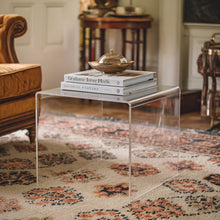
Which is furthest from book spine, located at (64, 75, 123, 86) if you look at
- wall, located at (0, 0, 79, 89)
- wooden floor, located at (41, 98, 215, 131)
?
wall, located at (0, 0, 79, 89)

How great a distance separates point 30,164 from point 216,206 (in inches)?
42.7

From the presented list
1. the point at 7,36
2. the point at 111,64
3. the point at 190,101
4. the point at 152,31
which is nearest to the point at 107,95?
the point at 111,64

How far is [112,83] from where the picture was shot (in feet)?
7.06

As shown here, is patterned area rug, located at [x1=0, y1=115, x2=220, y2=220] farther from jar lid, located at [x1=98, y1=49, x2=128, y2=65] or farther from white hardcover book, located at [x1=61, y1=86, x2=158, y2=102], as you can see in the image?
jar lid, located at [x1=98, y1=49, x2=128, y2=65]

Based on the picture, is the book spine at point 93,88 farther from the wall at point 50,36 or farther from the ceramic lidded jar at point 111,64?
the wall at point 50,36

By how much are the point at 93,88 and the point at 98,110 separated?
2.07 metres

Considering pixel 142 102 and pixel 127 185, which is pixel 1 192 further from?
pixel 142 102

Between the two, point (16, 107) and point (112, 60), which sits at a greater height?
point (112, 60)

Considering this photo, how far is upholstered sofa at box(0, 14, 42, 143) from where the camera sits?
2.74m

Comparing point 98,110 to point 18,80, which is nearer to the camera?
point 18,80

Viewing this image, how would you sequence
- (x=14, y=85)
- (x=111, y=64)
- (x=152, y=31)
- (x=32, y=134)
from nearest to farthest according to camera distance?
1. (x=111, y=64)
2. (x=14, y=85)
3. (x=32, y=134)
4. (x=152, y=31)

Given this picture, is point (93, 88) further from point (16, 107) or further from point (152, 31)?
point (152, 31)

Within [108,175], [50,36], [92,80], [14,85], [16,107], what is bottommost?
[108,175]

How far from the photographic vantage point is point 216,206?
205cm
